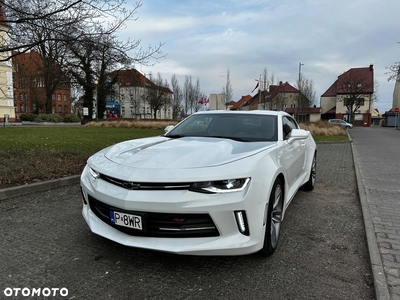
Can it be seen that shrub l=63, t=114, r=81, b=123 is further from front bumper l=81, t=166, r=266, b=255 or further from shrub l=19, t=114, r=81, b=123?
front bumper l=81, t=166, r=266, b=255

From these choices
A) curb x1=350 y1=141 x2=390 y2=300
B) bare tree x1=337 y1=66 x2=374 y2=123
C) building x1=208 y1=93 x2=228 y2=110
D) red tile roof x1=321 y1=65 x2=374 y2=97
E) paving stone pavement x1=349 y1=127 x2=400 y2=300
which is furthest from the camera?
red tile roof x1=321 y1=65 x2=374 y2=97

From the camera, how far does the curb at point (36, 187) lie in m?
4.68

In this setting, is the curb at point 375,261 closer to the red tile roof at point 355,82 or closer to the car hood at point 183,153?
the car hood at point 183,153

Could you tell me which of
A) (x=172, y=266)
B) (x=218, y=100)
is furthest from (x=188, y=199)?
(x=218, y=100)

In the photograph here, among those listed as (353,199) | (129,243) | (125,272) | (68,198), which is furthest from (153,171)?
(353,199)

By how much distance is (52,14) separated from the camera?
5750mm

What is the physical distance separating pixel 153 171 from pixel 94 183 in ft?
2.40

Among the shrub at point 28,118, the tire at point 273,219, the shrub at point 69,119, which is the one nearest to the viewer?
the tire at point 273,219

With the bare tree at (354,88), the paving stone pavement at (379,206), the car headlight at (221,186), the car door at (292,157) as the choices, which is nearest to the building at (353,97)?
the bare tree at (354,88)

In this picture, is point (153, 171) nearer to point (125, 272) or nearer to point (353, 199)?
point (125, 272)

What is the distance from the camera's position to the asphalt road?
2.37m

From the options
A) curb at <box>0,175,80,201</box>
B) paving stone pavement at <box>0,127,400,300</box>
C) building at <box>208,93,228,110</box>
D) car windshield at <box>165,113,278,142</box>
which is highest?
building at <box>208,93,228,110</box>

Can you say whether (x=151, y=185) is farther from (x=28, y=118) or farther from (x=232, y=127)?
(x=28, y=118)

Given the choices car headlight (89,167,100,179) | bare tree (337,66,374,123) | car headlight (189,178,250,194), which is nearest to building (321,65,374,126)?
bare tree (337,66,374,123)
